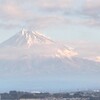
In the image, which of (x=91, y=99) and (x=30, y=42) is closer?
(x=91, y=99)

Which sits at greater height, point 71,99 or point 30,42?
point 30,42

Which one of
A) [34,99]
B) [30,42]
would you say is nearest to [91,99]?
[34,99]

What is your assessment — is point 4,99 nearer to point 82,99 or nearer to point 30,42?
point 82,99

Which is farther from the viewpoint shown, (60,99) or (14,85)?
(14,85)

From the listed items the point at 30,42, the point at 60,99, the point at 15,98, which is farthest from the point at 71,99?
the point at 30,42

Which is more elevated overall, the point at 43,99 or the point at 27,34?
the point at 27,34

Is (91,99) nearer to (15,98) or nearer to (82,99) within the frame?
(82,99)

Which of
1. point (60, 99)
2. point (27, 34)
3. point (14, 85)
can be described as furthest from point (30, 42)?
point (60, 99)

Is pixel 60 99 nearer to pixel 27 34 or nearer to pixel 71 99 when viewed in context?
pixel 71 99
